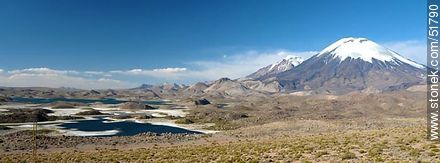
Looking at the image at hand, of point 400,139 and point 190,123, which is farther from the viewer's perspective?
point 190,123

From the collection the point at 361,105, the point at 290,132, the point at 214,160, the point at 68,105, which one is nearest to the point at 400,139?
the point at 214,160

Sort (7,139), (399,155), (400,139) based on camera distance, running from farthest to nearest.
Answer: (7,139) < (400,139) < (399,155)

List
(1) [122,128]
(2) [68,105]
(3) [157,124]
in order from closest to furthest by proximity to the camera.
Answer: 1. (1) [122,128]
2. (3) [157,124]
3. (2) [68,105]

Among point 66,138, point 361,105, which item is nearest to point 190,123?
point 66,138

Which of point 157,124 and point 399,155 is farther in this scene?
point 157,124

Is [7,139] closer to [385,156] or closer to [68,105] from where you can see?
[385,156]

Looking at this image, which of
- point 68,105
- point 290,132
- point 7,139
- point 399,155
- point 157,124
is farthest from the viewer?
point 68,105

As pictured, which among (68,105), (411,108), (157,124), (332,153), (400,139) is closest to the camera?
(332,153)

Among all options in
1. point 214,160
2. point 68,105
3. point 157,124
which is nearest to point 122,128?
point 157,124

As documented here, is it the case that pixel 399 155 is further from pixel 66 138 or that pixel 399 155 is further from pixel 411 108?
pixel 411 108
